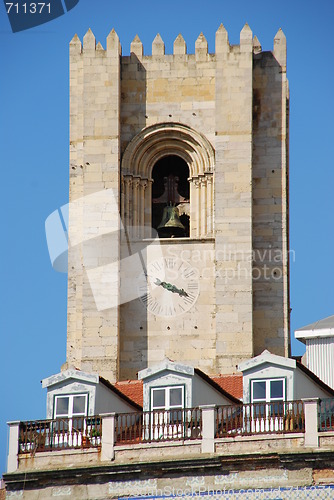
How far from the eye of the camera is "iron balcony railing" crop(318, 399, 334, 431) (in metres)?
63.7

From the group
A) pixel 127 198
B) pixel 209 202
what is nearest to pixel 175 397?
pixel 209 202

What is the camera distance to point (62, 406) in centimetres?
6662

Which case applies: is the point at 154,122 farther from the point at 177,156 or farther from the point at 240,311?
the point at 240,311

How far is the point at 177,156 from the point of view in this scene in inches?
3159

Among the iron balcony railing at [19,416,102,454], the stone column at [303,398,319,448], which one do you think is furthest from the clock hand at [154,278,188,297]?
the stone column at [303,398,319,448]

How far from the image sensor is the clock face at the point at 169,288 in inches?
3056

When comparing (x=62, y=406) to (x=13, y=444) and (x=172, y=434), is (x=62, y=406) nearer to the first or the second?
(x=13, y=444)

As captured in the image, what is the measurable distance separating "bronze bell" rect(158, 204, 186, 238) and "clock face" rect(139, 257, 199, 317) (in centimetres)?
149

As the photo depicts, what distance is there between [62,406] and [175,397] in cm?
326

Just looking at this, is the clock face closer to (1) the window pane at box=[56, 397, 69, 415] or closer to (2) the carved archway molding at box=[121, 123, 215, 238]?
(2) the carved archway molding at box=[121, 123, 215, 238]

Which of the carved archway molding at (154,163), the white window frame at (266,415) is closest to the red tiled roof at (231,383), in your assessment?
the white window frame at (266,415)

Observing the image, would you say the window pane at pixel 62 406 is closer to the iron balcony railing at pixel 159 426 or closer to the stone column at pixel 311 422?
the iron balcony railing at pixel 159 426

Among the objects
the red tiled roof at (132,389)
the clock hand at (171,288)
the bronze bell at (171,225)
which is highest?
the bronze bell at (171,225)

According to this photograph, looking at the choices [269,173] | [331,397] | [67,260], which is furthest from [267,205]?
[331,397]
